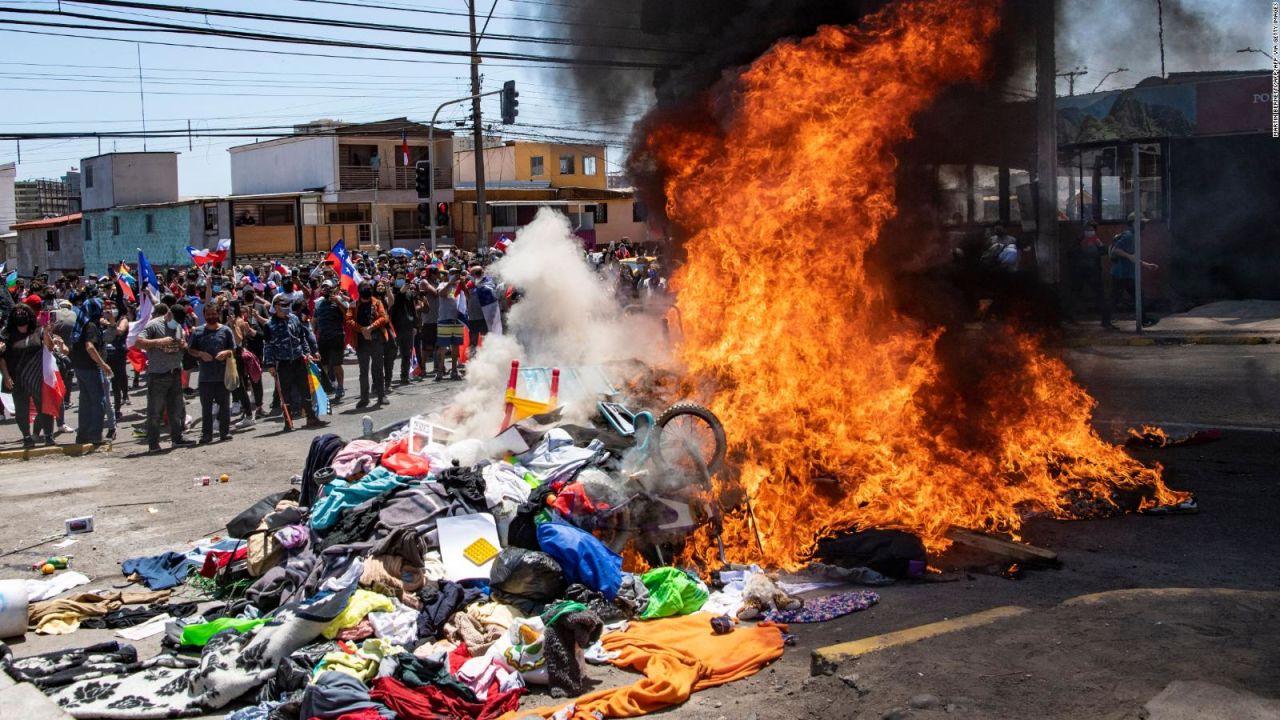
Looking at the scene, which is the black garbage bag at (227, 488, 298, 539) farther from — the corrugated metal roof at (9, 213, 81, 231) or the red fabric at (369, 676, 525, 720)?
the corrugated metal roof at (9, 213, 81, 231)

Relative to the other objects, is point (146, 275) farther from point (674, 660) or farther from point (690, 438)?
point (674, 660)

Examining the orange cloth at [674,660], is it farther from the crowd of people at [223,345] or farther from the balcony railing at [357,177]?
the balcony railing at [357,177]

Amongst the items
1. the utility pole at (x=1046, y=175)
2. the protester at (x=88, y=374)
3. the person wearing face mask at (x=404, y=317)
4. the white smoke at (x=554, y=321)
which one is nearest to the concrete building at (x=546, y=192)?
the utility pole at (x=1046, y=175)

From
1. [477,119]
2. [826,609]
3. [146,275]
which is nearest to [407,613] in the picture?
[826,609]

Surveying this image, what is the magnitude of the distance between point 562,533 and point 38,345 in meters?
8.79

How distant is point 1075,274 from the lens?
65.2 feet

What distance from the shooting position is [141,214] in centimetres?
4612

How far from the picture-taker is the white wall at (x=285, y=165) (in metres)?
46.5

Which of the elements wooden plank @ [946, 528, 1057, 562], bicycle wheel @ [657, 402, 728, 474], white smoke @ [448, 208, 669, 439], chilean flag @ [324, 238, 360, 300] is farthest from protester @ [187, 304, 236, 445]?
wooden plank @ [946, 528, 1057, 562]

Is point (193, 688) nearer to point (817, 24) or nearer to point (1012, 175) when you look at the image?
point (817, 24)

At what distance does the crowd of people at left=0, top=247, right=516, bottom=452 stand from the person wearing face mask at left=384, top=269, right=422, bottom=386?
0.02 meters

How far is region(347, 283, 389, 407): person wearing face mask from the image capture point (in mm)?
14695

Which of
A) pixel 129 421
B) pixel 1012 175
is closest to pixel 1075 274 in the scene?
pixel 1012 175

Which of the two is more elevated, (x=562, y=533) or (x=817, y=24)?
(x=817, y=24)
